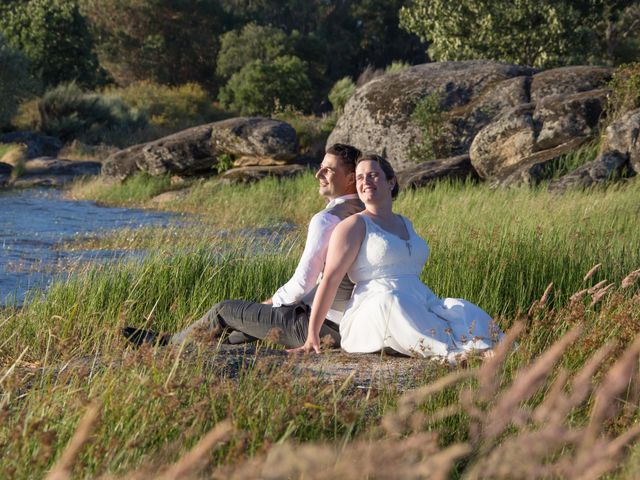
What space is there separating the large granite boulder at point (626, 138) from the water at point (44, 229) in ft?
20.4

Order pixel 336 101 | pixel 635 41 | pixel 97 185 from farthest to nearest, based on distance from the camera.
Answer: pixel 635 41 → pixel 336 101 → pixel 97 185

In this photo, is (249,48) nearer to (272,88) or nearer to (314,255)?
(272,88)

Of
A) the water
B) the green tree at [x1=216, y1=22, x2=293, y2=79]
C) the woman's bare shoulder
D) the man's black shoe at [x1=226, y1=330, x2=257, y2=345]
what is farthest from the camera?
the green tree at [x1=216, y1=22, x2=293, y2=79]

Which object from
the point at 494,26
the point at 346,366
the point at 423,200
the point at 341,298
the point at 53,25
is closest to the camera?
the point at 346,366

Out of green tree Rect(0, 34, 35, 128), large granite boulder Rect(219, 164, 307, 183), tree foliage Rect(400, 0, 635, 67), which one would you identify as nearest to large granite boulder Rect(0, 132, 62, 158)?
green tree Rect(0, 34, 35, 128)

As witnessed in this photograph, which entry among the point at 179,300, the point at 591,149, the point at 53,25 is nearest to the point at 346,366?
the point at 179,300

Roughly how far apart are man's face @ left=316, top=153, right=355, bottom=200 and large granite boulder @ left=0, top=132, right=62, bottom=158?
2298 centimetres

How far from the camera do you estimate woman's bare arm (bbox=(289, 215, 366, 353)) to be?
4.68 meters

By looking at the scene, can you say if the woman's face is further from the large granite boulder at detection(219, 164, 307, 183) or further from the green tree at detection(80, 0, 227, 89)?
→ the green tree at detection(80, 0, 227, 89)

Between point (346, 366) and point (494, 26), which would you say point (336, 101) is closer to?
point (494, 26)

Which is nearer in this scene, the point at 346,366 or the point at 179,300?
the point at 346,366

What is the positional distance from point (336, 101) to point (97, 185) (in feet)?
35.9

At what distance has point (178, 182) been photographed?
1995 centimetres

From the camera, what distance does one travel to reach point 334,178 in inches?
206
